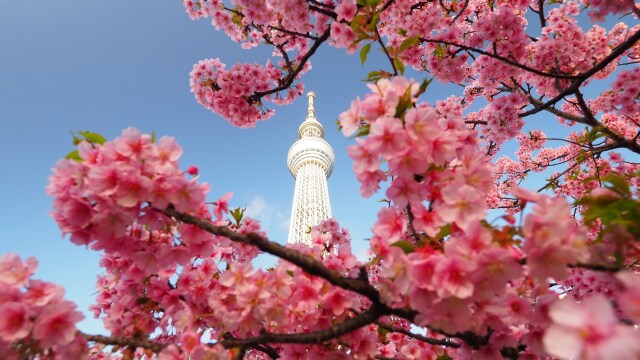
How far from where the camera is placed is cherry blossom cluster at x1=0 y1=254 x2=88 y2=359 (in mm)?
1346

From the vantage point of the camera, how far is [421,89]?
5.75 feet

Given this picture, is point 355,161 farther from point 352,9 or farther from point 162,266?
point 352,9

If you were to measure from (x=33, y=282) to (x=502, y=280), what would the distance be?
190 cm

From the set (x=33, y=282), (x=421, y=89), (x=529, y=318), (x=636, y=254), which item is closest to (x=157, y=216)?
(x=33, y=282)

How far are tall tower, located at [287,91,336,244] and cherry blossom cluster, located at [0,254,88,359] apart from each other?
119 feet

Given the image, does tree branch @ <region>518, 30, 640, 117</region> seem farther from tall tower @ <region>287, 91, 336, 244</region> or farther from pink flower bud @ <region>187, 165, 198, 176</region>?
tall tower @ <region>287, 91, 336, 244</region>

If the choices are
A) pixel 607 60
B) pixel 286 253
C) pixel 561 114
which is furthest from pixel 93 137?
pixel 561 114

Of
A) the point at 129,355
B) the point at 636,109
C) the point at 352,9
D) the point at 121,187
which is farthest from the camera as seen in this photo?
the point at 636,109

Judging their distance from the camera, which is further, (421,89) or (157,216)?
(421,89)

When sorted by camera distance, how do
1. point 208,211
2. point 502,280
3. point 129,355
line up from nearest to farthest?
point 502,280
point 129,355
point 208,211

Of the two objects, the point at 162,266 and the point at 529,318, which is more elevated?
the point at 162,266

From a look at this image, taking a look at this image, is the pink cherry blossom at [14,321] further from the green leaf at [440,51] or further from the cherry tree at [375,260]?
the green leaf at [440,51]

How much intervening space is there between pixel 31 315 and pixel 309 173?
146 ft

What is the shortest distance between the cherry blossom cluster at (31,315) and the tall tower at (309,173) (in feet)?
119
